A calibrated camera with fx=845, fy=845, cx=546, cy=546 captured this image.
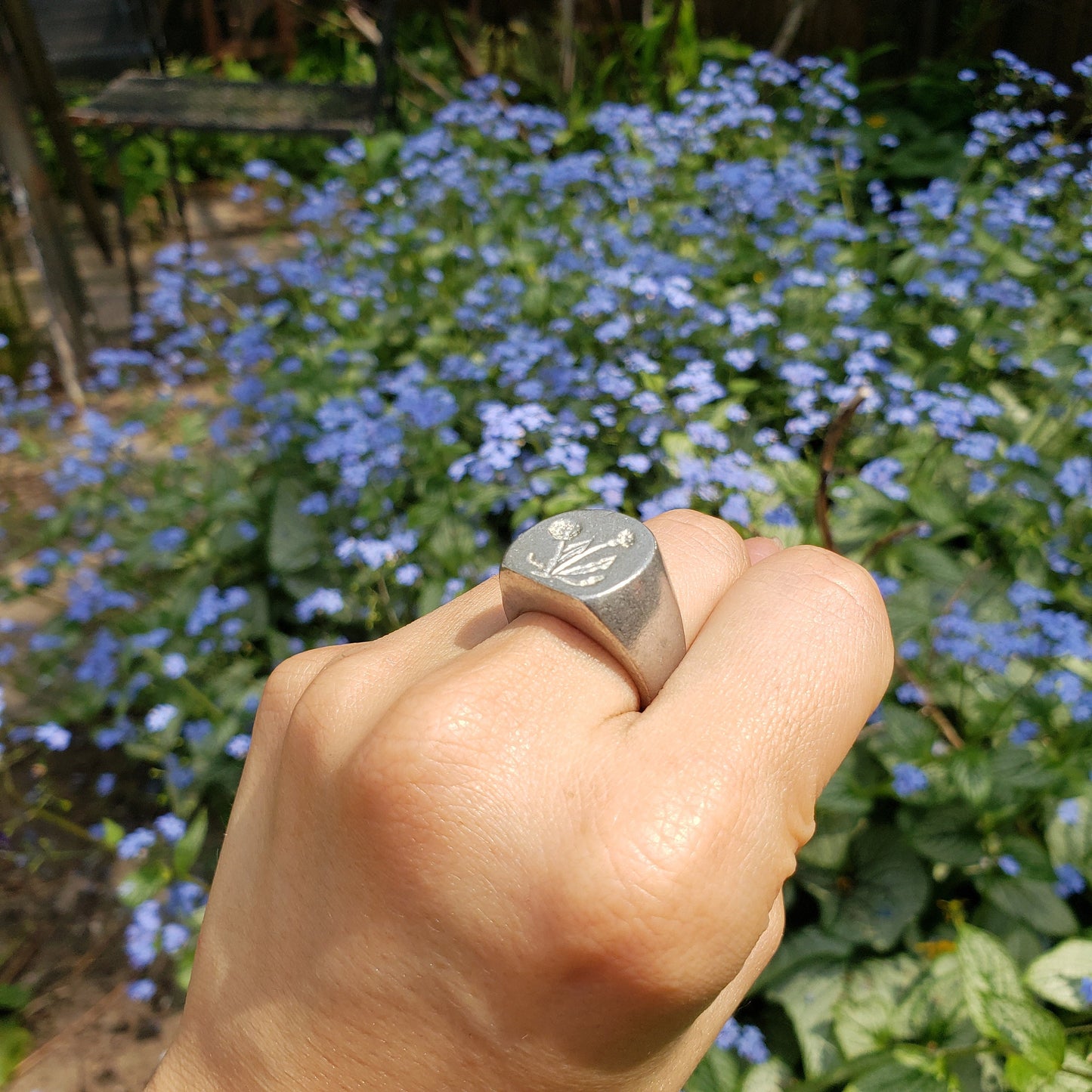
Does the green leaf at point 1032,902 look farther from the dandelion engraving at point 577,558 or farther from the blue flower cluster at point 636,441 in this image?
the dandelion engraving at point 577,558

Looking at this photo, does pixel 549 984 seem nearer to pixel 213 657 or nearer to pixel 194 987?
pixel 194 987

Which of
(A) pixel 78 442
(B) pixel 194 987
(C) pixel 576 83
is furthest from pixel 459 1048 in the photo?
(C) pixel 576 83

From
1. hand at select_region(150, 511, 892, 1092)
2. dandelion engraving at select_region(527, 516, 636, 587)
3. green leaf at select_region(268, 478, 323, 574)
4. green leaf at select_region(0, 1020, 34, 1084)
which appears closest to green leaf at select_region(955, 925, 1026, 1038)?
hand at select_region(150, 511, 892, 1092)

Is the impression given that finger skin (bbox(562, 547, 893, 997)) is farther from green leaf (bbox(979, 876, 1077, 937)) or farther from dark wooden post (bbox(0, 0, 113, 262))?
dark wooden post (bbox(0, 0, 113, 262))

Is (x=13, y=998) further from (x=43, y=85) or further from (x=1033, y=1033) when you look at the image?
(x=43, y=85)

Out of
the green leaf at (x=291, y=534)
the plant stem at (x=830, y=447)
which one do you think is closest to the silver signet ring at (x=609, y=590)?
the plant stem at (x=830, y=447)

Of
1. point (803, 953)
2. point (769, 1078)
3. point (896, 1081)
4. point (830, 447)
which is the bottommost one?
point (769, 1078)

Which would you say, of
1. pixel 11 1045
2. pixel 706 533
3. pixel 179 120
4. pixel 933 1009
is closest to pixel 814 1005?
→ pixel 933 1009
